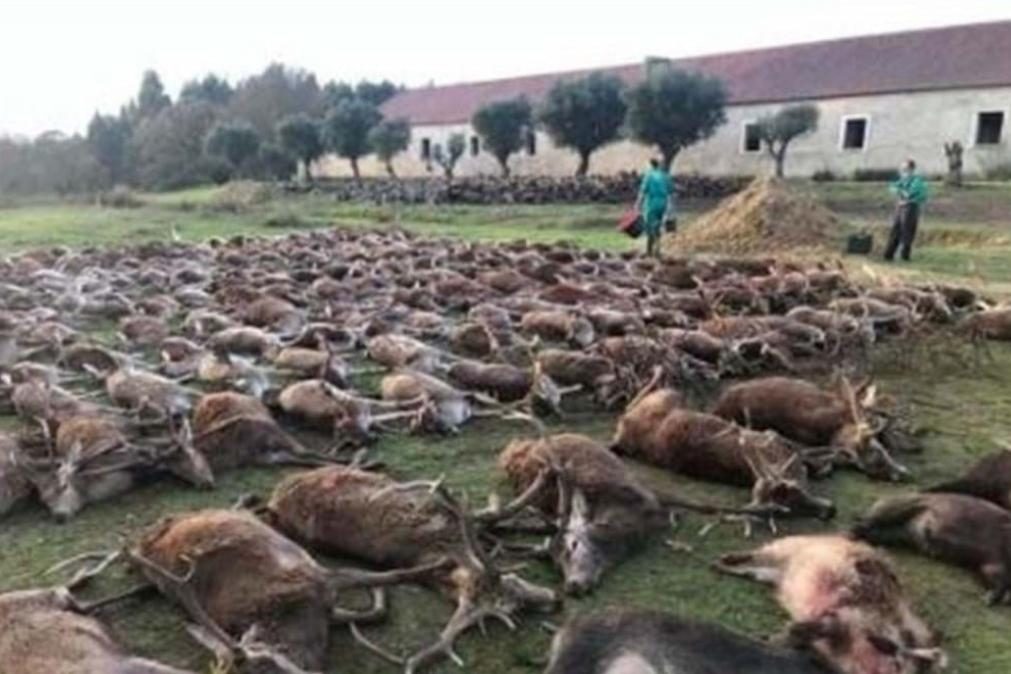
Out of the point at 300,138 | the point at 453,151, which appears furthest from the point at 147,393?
the point at 453,151

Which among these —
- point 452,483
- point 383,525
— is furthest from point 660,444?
point 383,525

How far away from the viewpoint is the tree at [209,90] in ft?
259

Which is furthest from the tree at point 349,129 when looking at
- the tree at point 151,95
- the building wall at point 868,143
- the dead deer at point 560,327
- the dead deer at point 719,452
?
the dead deer at point 719,452

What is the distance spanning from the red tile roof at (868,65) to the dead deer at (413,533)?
128ft

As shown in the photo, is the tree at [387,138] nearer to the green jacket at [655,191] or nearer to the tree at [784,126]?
the tree at [784,126]

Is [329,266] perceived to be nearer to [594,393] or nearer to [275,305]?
[275,305]

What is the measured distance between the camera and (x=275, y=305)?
34.7ft

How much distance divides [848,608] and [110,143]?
64.7 meters

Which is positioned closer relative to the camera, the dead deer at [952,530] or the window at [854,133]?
the dead deer at [952,530]

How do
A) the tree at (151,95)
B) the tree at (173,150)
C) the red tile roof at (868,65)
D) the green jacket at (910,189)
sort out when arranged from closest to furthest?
1. the green jacket at (910,189)
2. the red tile roof at (868,65)
3. the tree at (173,150)
4. the tree at (151,95)

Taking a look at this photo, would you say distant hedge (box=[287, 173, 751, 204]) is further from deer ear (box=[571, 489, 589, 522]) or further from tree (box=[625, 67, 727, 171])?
deer ear (box=[571, 489, 589, 522])

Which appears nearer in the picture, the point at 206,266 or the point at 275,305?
the point at 275,305

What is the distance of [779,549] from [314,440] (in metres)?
3.28

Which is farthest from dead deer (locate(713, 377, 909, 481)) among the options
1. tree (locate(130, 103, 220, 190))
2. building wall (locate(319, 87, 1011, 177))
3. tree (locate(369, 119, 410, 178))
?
tree (locate(130, 103, 220, 190))
